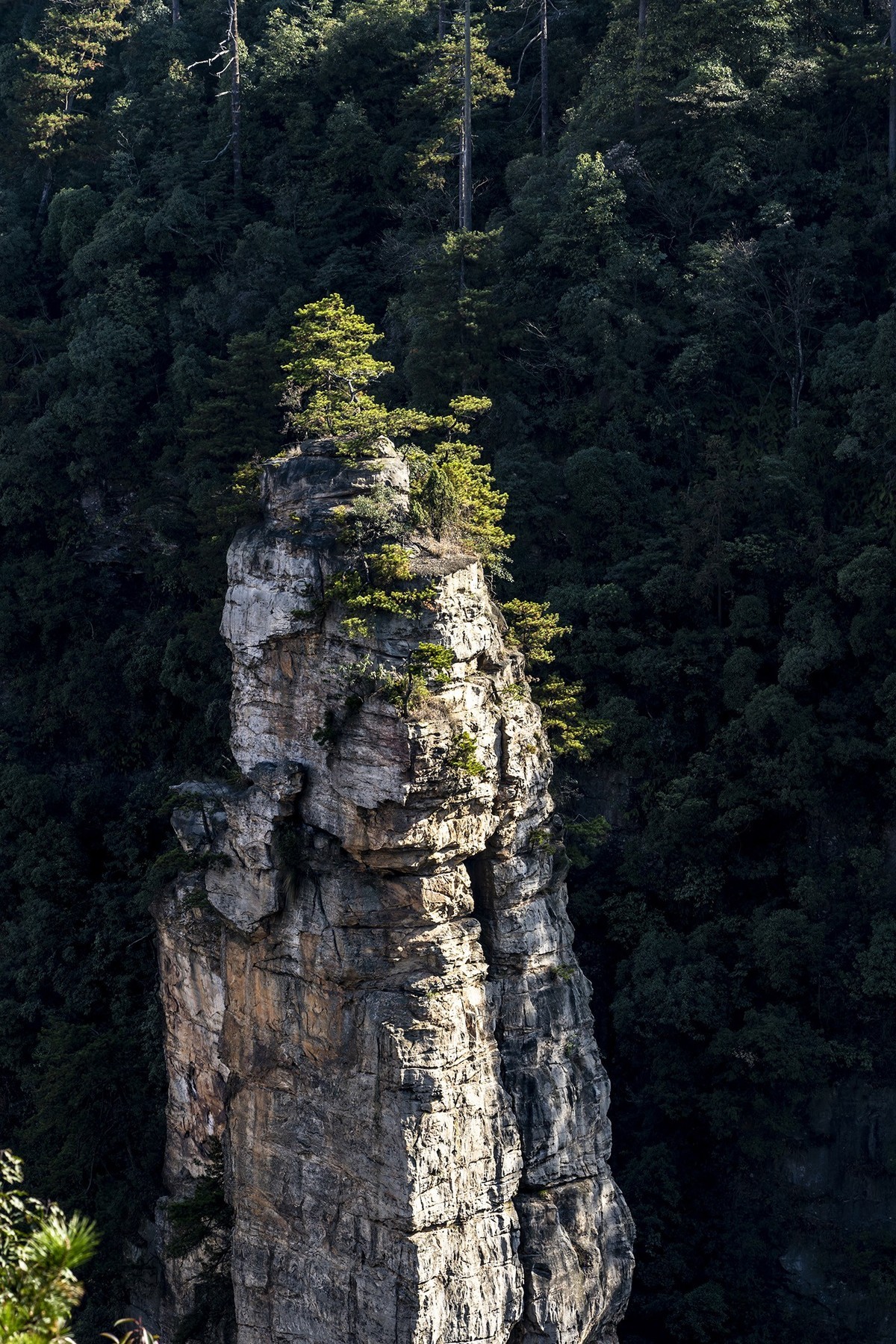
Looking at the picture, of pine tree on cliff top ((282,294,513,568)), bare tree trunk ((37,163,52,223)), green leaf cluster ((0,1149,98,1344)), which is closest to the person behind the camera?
green leaf cluster ((0,1149,98,1344))

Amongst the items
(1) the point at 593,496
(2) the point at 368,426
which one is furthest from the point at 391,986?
(1) the point at 593,496

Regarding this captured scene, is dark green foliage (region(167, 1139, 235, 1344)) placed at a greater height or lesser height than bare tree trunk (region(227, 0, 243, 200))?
lesser

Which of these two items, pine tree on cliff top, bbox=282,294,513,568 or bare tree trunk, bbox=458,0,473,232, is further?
bare tree trunk, bbox=458,0,473,232

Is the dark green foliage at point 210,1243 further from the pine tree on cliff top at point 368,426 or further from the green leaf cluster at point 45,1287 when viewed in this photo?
the green leaf cluster at point 45,1287

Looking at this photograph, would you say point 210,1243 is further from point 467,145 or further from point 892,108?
point 892,108

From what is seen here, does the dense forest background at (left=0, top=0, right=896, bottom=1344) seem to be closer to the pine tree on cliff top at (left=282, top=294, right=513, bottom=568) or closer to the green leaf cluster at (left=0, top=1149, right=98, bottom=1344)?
the pine tree on cliff top at (left=282, top=294, right=513, bottom=568)

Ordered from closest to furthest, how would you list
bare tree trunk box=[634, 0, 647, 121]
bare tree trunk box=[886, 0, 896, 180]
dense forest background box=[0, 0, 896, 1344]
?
dense forest background box=[0, 0, 896, 1344] < bare tree trunk box=[886, 0, 896, 180] < bare tree trunk box=[634, 0, 647, 121]

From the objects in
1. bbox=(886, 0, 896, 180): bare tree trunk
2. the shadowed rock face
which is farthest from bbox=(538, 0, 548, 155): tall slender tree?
the shadowed rock face
